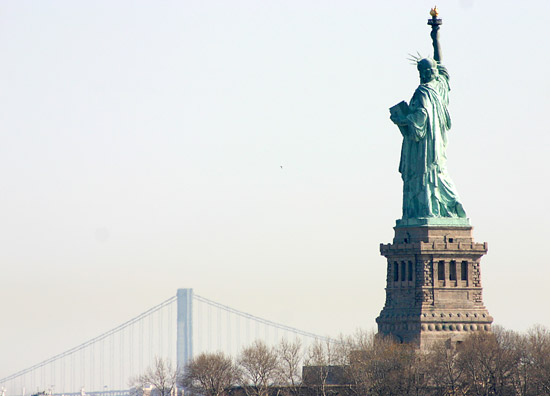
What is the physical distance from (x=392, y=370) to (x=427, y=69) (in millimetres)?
23951

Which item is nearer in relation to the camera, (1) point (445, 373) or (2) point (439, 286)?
(1) point (445, 373)

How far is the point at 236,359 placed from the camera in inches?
6122

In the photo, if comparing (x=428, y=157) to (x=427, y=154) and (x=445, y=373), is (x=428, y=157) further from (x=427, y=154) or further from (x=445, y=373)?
(x=445, y=373)

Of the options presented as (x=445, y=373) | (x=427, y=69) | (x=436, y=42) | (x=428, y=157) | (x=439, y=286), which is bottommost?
(x=445, y=373)

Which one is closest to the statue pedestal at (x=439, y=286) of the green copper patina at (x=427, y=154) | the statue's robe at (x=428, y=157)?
the green copper patina at (x=427, y=154)

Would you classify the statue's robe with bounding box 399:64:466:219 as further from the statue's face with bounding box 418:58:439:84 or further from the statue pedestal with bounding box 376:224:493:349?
the statue pedestal with bounding box 376:224:493:349

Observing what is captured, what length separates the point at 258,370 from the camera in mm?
151250

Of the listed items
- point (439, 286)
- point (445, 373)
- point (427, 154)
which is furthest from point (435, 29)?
point (445, 373)

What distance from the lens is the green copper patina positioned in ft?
498

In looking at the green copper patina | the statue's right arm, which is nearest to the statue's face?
the green copper patina

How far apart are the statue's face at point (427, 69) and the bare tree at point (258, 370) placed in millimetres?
23891

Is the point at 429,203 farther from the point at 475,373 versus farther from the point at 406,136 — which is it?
the point at 475,373

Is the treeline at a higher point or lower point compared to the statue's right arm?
lower

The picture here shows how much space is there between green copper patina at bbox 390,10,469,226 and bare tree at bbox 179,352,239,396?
17286 millimetres
